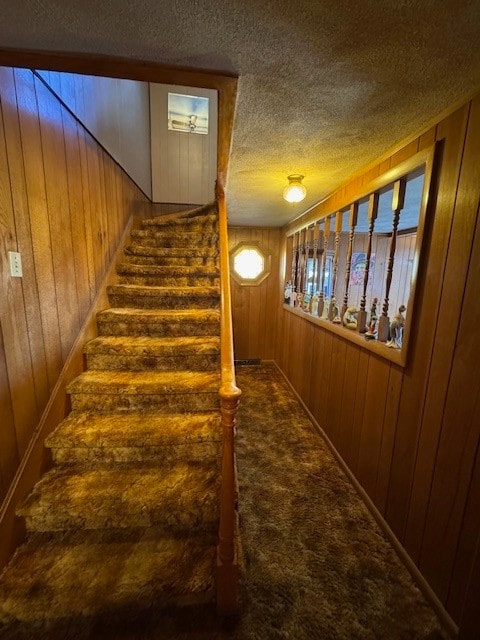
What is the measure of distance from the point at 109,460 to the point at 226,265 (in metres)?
1.36

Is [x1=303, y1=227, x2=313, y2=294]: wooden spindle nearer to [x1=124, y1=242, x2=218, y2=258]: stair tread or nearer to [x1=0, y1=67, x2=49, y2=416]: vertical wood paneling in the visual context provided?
[x1=124, y1=242, x2=218, y2=258]: stair tread

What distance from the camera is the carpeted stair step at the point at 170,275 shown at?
2.43m

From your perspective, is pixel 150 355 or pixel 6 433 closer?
pixel 6 433

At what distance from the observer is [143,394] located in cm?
165

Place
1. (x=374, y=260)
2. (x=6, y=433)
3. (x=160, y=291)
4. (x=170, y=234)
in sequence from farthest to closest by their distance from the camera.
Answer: (x=374, y=260) < (x=170, y=234) < (x=160, y=291) < (x=6, y=433)

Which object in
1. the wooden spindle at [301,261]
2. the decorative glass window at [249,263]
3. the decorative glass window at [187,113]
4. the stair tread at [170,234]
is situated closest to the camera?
the stair tread at [170,234]

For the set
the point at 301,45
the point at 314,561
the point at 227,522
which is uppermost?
the point at 301,45

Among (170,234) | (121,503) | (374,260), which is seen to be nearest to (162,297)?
(170,234)

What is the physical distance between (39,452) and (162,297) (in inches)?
50.1

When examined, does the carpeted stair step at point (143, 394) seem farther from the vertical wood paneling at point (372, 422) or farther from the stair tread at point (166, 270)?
the stair tread at point (166, 270)

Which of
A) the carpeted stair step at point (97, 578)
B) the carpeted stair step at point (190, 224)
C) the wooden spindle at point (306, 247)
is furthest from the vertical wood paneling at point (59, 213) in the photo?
the wooden spindle at point (306, 247)

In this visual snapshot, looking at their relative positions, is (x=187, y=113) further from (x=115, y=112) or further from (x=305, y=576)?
(x=305, y=576)

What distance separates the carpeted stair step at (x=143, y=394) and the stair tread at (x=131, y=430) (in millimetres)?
53

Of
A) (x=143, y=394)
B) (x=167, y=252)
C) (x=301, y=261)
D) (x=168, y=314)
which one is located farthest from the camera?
(x=301, y=261)
